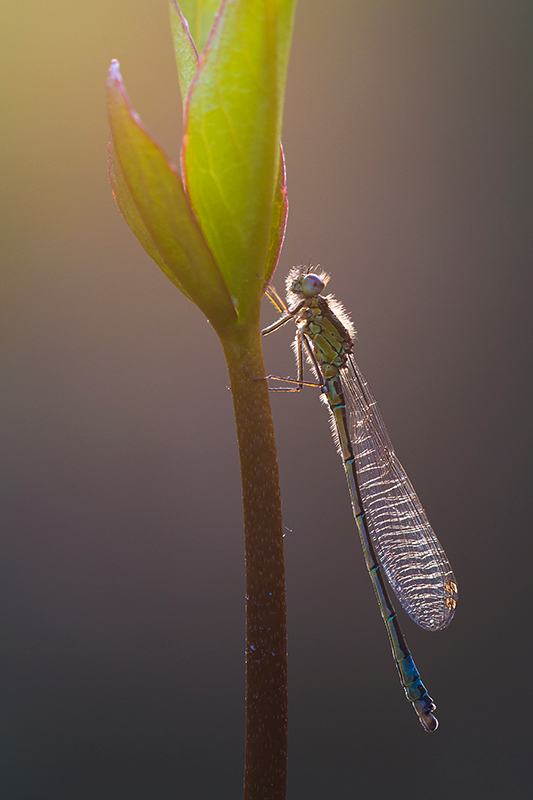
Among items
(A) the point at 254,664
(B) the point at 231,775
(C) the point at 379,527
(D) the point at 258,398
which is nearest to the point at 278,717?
(A) the point at 254,664

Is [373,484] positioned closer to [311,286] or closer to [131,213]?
[311,286]

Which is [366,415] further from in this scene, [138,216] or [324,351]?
[138,216]

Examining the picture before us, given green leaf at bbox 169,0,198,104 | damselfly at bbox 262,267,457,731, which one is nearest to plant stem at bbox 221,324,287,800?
green leaf at bbox 169,0,198,104

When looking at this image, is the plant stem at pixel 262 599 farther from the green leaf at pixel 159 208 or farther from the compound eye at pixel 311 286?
the compound eye at pixel 311 286

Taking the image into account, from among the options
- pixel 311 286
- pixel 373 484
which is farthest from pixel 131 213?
pixel 373 484

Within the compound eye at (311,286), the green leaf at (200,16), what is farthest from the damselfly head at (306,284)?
the green leaf at (200,16)
